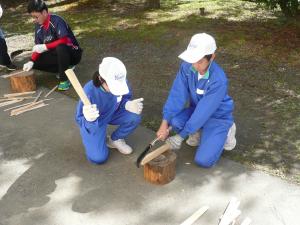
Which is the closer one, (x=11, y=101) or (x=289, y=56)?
(x=11, y=101)

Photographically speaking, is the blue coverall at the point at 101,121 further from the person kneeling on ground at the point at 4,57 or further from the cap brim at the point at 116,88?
the person kneeling on ground at the point at 4,57

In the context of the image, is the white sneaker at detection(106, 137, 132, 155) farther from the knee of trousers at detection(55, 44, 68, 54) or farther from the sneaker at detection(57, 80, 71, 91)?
the knee of trousers at detection(55, 44, 68, 54)

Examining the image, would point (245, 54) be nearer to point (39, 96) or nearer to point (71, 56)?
point (71, 56)

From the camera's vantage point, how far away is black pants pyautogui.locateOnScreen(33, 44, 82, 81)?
6.00m

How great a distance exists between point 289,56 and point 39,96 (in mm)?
4169

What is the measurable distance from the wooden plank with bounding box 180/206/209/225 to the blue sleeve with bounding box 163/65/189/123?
1.07m

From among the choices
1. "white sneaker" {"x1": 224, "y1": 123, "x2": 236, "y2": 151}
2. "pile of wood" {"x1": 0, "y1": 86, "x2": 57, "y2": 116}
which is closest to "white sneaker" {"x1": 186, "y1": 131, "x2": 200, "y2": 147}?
"white sneaker" {"x1": 224, "y1": 123, "x2": 236, "y2": 151}

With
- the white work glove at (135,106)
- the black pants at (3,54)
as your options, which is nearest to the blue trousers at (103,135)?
the white work glove at (135,106)

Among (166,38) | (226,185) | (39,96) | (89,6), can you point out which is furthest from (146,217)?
(89,6)

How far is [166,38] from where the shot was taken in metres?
7.98

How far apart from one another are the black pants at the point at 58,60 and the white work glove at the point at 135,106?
219 cm

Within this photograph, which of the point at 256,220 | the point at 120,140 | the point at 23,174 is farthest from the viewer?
the point at 120,140

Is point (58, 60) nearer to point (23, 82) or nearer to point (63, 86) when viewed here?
point (63, 86)

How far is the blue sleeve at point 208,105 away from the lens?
3.94 meters
